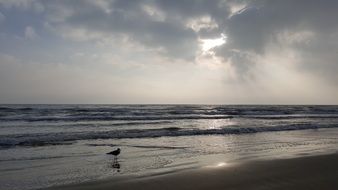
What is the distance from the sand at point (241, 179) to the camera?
7934mm

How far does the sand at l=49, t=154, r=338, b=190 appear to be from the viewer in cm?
793

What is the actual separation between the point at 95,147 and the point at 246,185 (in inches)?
345

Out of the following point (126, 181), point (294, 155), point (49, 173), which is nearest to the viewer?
point (126, 181)

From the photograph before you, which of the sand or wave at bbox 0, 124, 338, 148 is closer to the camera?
the sand

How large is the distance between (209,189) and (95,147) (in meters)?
8.54

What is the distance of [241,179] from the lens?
341 inches

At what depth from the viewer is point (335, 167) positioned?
400 inches

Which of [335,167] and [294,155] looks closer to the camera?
[335,167]

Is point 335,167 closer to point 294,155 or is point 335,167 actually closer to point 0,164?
point 294,155

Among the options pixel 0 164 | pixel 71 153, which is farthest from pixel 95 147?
pixel 0 164

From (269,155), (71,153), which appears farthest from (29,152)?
(269,155)

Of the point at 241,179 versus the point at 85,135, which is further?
the point at 85,135

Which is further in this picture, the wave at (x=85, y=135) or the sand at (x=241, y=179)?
the wave at (x=85, y=135)

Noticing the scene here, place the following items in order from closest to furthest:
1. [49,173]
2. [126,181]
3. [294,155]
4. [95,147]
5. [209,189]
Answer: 1. [209,189]
2. [126,181]
3. [49,173]
4. [294,155]
5. [95,147]
